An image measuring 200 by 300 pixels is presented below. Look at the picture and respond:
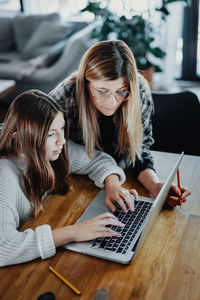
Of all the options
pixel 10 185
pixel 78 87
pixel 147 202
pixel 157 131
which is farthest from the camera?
pixel 157 131

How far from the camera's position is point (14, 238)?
1.18 meters

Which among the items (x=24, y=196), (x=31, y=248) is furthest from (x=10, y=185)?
(x=31, y=248)

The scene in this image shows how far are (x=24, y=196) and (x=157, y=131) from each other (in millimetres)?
881

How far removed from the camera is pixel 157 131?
2004 millimetres

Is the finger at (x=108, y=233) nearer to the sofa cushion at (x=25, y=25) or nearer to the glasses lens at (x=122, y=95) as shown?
the glasses lens at (x=122, y=95)

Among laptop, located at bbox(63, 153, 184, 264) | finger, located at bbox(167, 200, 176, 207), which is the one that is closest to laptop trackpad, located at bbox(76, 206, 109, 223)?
laptop, located at bbox(63, 153, 184, 264)

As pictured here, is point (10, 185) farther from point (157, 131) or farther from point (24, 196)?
point (157, 131)

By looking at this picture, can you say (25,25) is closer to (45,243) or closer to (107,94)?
(107,94)

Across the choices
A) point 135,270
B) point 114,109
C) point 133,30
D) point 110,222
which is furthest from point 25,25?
point 135,270

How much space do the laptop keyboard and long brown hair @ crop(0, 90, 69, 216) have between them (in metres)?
0.27

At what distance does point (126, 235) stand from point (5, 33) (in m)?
3.93

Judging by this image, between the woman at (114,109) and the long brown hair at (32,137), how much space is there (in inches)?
9.5

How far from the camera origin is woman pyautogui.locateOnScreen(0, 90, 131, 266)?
1.18 meters

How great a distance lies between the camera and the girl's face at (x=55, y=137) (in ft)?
4.42
